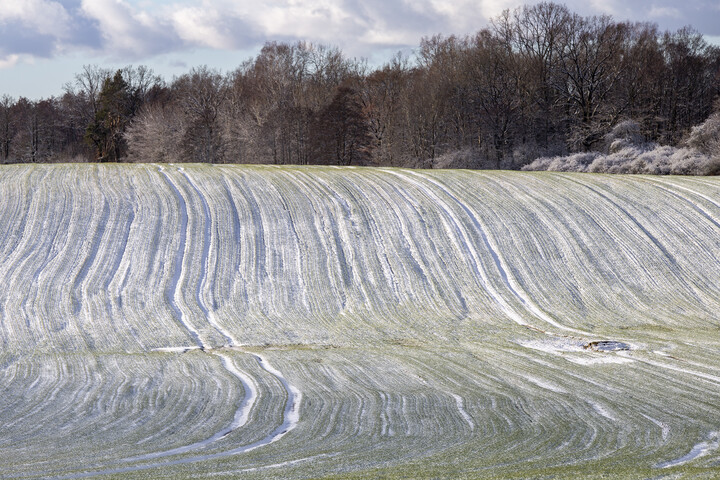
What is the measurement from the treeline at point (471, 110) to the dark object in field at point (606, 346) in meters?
55.2

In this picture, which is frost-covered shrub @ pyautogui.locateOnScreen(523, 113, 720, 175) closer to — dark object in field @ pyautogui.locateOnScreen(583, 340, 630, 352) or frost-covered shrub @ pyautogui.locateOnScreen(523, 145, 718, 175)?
frost-covered shrub @ pyautogui.locateOnScreen(523, 145, 718, 175)

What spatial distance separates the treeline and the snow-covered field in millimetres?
36943

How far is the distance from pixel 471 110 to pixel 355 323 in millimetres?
62433

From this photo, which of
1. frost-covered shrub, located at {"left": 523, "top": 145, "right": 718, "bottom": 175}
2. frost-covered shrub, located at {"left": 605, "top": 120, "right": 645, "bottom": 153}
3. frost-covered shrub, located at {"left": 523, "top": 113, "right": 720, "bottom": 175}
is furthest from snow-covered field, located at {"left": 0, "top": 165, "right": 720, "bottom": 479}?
frost-covered shrub, located at {"left": 605, "top": 120, "right": 645, "bottom": 153}

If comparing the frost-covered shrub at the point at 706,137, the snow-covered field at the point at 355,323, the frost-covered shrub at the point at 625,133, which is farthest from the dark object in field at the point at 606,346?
the frost-covered shrub at the point at 625,133

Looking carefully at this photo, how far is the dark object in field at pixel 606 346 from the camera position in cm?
2131

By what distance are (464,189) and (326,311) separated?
1619 cm

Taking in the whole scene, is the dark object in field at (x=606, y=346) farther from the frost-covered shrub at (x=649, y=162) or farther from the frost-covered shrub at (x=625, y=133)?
the frost-covered shrub at (x=625, y=133)

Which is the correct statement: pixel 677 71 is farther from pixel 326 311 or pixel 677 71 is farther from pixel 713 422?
pixel 713 422

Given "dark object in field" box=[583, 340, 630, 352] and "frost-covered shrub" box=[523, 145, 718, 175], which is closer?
"dark object in field" box=[583, 340, 630, 352]

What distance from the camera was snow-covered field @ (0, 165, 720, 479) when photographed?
41.6 feet

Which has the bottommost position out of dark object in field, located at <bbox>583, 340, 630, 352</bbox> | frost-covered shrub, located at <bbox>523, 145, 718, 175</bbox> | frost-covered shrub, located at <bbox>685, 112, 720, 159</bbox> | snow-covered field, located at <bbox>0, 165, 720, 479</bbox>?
dark object in field, located at <bbox>583, 340, 630, 352</bbox>

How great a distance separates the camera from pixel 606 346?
2162cm

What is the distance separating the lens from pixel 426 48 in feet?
392
